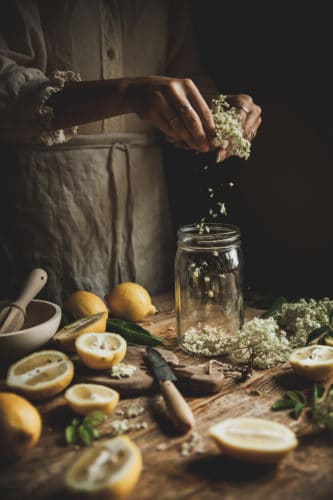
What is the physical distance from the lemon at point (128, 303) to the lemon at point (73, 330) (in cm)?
17

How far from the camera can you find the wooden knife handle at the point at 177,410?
0.91 m

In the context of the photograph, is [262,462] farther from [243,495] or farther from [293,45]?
[293,45]

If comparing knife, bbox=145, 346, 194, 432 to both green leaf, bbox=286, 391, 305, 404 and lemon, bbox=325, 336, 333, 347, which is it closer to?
green leaf, bbox=286, 391, 305, 404

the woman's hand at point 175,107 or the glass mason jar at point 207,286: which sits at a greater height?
the woman's hand at point 175,107

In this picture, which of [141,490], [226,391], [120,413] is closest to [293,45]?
[226,391]

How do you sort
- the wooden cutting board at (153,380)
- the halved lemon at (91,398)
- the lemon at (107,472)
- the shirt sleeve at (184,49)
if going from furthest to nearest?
the shirt sleeve at (184,49) < the wooden cutting board at (153,380) < the halved lemon at (91,398) < the lemon at (107,472)

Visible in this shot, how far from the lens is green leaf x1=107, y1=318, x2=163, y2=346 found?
51.3 inches

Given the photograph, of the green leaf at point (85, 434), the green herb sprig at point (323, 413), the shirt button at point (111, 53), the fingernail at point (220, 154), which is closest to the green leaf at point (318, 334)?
the green herb sprig at point (323, 413)

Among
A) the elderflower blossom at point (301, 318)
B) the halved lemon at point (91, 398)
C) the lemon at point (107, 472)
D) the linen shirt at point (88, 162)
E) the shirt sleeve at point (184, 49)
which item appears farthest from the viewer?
the shirt sleeve at point (184, 49)

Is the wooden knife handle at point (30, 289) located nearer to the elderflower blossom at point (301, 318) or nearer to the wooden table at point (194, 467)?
the wooden table at point (194, 467)

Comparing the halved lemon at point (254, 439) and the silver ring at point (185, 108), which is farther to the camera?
the silver ring at point (185, 108)

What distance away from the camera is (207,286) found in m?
1.38

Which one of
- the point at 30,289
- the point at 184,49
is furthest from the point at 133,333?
the point at 184,49

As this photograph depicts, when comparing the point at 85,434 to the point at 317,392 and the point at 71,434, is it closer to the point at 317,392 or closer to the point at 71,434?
the point at 71,434
